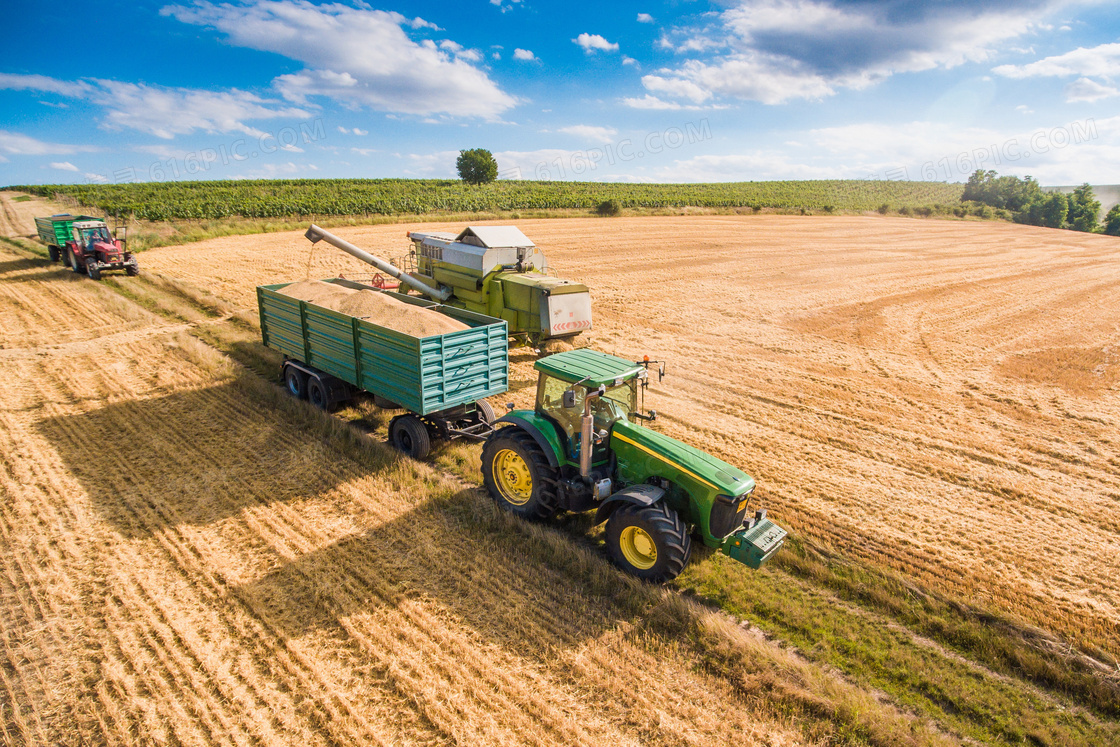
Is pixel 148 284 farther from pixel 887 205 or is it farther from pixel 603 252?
pixel 887 205

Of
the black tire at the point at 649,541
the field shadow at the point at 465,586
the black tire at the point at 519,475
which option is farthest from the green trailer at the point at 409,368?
the black tire at the point at 649,541

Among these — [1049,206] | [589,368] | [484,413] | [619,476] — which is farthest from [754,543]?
[1049,206]

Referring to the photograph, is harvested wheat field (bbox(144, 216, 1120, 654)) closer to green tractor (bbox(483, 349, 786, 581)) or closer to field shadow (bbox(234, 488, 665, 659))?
green tractor (bbox(483, 349, 786, 581))

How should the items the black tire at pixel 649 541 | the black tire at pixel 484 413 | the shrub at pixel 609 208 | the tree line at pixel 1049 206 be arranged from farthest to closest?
the tree line at pixel 1049 206
the shrub at pixel 609 208
the black tire at pixel 484 413
the black tire at pixel 649 541

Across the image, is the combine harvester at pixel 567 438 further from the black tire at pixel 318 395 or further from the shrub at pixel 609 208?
the shrub at pixel 609 208

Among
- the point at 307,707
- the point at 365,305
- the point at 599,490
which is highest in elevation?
the point at 365,305

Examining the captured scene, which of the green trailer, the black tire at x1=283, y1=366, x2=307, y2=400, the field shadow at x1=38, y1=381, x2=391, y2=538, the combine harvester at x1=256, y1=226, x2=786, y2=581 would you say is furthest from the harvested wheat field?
the field shadow at x1=38, y1=381, x2=391, y2=538

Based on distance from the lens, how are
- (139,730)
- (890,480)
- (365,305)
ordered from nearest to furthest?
(139,730)
(890,480)
(365,305)

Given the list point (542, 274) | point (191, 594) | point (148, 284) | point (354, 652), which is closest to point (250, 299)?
point (148, 284)
